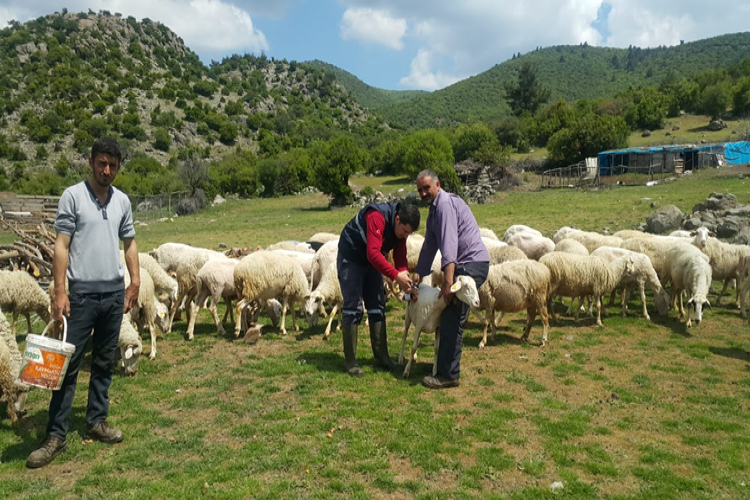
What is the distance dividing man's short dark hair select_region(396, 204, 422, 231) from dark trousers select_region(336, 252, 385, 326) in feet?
3.43

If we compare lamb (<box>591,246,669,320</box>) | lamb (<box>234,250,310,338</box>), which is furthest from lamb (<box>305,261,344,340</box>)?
lamb (<box>591,246,669,320</box>)

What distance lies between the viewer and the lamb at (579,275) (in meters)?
9.55

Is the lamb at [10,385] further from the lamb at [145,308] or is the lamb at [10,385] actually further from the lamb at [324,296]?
the lamb at [324,296]

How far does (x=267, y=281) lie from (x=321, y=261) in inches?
67.2

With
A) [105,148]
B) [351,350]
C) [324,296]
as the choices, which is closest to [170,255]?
[324,296]

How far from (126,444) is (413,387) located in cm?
347

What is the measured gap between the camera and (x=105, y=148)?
4426mm

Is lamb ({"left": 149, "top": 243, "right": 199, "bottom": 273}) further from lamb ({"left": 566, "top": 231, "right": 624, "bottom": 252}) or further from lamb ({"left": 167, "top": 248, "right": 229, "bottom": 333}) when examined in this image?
lamb ({"left": 566, "top": 231, "right": 624, "bottom": 252})

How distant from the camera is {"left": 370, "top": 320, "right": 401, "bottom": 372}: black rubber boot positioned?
7.01 meters

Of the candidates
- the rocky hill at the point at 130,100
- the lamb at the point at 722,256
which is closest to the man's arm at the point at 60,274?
the lamb at the point at 722,256

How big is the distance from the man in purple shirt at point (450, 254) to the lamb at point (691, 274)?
586cm

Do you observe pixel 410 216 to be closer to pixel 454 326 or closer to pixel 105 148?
pixel 454 326

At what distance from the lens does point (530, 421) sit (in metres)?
5.51

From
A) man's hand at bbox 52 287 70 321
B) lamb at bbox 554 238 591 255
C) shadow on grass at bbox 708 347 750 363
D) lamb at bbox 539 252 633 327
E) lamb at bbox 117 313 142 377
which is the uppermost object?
man's hand at bbox 52 287 70 321
